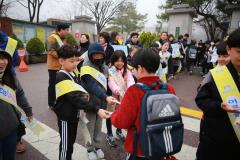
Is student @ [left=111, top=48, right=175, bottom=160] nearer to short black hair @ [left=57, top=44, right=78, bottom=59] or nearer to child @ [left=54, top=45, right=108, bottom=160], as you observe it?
child @ [left=54, top=45, right=108, bottom=160]

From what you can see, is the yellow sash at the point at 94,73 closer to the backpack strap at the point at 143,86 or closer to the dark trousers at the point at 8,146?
the dark trousers at the point at 8,146

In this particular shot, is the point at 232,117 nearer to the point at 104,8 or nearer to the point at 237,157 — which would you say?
the point at 237,157

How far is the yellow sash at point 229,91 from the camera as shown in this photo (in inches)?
71.1

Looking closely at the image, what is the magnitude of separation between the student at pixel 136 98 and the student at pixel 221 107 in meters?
0.37

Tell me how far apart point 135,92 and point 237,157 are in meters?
1.06

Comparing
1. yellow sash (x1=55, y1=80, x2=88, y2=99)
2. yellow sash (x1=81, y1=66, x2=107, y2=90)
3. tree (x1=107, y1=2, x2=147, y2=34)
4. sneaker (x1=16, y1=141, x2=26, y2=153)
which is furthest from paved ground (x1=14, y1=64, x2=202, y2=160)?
tree (x1=107, y1=2, x2=147, y2=34)

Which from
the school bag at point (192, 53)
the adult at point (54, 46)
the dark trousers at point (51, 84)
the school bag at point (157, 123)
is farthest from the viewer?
the school bag at point (192, 53)

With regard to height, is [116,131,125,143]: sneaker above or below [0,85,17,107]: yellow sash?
below

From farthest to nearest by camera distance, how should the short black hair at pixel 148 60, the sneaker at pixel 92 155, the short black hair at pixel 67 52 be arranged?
the sneaker at pixel 92 155 → the short black hair at pixel 67 52 → the short black hair at pixel 148 60

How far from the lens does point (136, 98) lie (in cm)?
171

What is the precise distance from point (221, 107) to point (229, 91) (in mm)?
162

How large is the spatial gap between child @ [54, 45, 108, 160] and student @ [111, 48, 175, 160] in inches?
17.7

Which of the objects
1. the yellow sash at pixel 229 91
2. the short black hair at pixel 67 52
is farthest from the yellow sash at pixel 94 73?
the yellow sash at pixel 229 91

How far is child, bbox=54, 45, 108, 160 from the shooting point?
2.28 m
